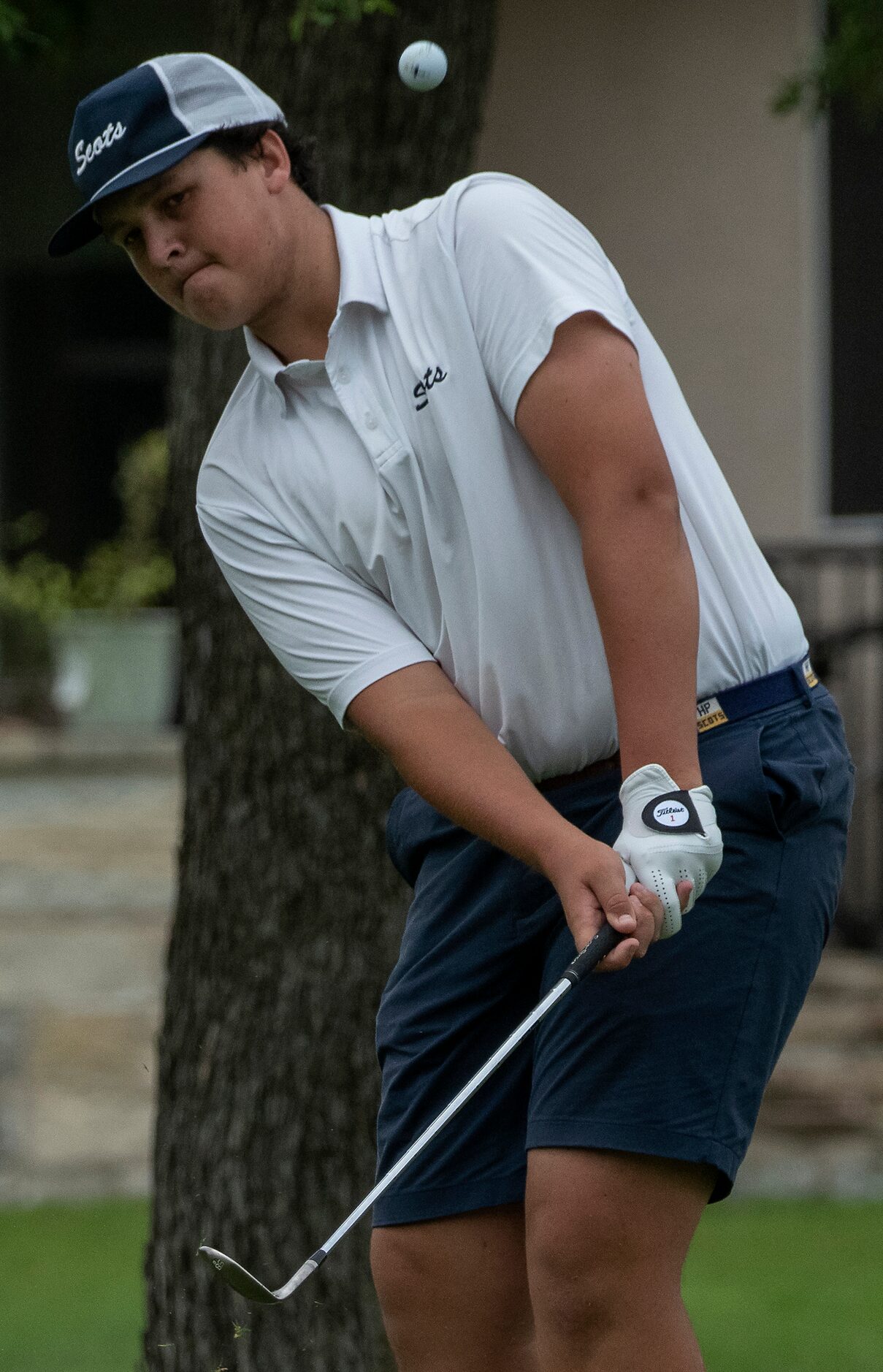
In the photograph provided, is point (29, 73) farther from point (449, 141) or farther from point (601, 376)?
point (601, 376)

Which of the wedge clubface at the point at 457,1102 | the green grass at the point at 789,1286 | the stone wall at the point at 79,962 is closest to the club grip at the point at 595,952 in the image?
the wedge clubface at the point at 457,1102

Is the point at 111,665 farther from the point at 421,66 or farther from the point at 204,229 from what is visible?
the point at 204,229

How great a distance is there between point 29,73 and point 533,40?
90.7 inches

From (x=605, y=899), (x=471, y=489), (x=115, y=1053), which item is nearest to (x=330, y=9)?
(x=471, y=489)

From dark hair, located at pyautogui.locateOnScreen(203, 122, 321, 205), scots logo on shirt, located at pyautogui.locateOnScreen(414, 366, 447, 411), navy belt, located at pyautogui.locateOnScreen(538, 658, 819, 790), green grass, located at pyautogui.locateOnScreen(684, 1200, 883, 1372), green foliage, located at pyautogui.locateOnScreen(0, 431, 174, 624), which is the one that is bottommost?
green grass, located at pyautogui.locateOnScreen(684, 1200, 883, 1372)

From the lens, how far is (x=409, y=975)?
2.69m

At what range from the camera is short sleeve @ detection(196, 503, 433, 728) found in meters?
2.61

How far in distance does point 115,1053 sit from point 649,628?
4.75m

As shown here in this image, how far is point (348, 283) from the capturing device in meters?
2.53

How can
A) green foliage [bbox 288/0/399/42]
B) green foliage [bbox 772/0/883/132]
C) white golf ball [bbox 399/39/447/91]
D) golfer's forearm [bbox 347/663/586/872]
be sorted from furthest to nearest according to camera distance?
1. green foliage [bbox 772/0/883/132]
2. green foliage [bbox 288/0/399/42]
3. white golf ball [bbox 399/39/447/91]
4. golfer's forearm [bbox 347/663/586/872]

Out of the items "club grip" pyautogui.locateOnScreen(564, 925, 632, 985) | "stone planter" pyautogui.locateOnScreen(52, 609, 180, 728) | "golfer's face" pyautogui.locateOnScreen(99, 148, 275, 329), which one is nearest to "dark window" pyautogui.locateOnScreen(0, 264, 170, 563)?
"stone planter" pyautogui.locateOnScreen(52, 609, 180, 728)

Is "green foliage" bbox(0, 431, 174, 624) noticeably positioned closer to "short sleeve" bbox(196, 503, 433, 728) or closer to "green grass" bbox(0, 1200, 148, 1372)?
"green grass" bbox(0, 1200, 148, 1372)

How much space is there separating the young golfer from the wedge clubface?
0.03 meters

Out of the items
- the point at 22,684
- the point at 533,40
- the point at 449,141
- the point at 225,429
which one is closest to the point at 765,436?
the point at 533,40
